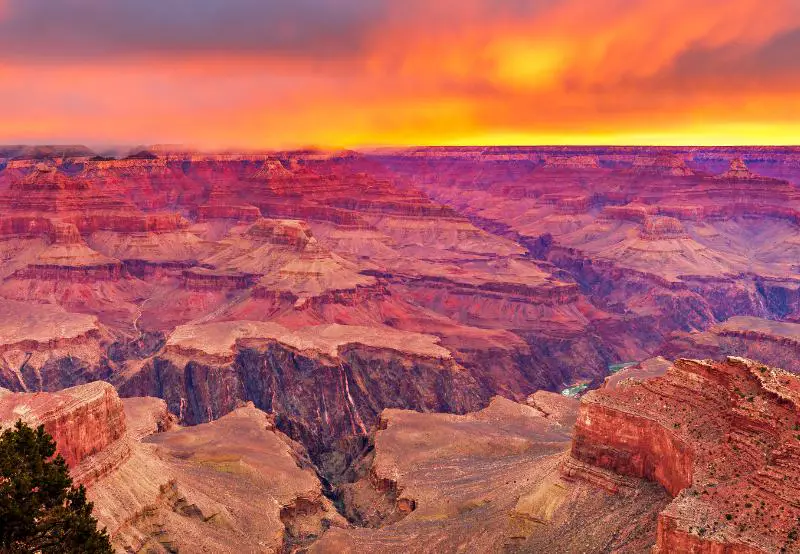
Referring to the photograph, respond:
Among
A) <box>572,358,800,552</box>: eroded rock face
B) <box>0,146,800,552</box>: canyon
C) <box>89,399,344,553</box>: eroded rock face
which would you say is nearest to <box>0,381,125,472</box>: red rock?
<box>0,146,800,552</box>: canyon

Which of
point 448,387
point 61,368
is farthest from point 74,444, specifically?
point 61,368

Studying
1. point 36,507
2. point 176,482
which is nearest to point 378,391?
point 176,482

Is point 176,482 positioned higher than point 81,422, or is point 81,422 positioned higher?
point 81,422

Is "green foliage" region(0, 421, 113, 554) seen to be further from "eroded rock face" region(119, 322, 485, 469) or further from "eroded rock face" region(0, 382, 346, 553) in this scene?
"eroded rock face" region(119, 322, 485, 469)

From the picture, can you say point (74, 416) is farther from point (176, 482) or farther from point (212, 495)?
point (212, 495)

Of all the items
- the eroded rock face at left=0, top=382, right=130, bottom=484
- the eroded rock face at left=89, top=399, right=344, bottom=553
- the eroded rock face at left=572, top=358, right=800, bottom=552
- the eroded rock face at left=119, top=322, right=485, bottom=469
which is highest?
the eroded rock face at left=572, top=358, right=800, bottom=552

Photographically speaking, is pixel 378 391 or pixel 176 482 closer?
pixel 176 482

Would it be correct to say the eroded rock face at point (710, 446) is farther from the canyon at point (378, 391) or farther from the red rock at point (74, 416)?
the red rock at point (74, 416)
